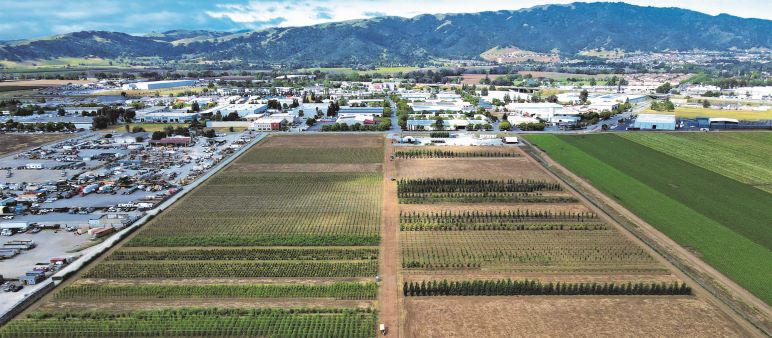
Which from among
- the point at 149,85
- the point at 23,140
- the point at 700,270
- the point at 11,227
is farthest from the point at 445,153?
the point at 149,85

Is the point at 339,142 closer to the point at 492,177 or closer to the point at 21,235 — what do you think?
the point at 492,177

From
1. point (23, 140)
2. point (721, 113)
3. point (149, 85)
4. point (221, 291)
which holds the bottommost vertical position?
point (221, 291)

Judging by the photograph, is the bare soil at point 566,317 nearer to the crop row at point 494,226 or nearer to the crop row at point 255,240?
the crop row at point 255,240

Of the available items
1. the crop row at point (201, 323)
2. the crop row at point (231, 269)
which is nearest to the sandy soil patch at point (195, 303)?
the crop row at point (201, 323)

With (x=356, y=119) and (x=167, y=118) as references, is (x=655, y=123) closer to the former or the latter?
(x=356, y=119)

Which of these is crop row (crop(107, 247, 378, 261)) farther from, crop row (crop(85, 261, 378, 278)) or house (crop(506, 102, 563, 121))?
house (crop(506, 102, 563, 121))

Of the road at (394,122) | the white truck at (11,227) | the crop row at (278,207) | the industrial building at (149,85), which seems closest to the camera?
the white truck at (11,227)
